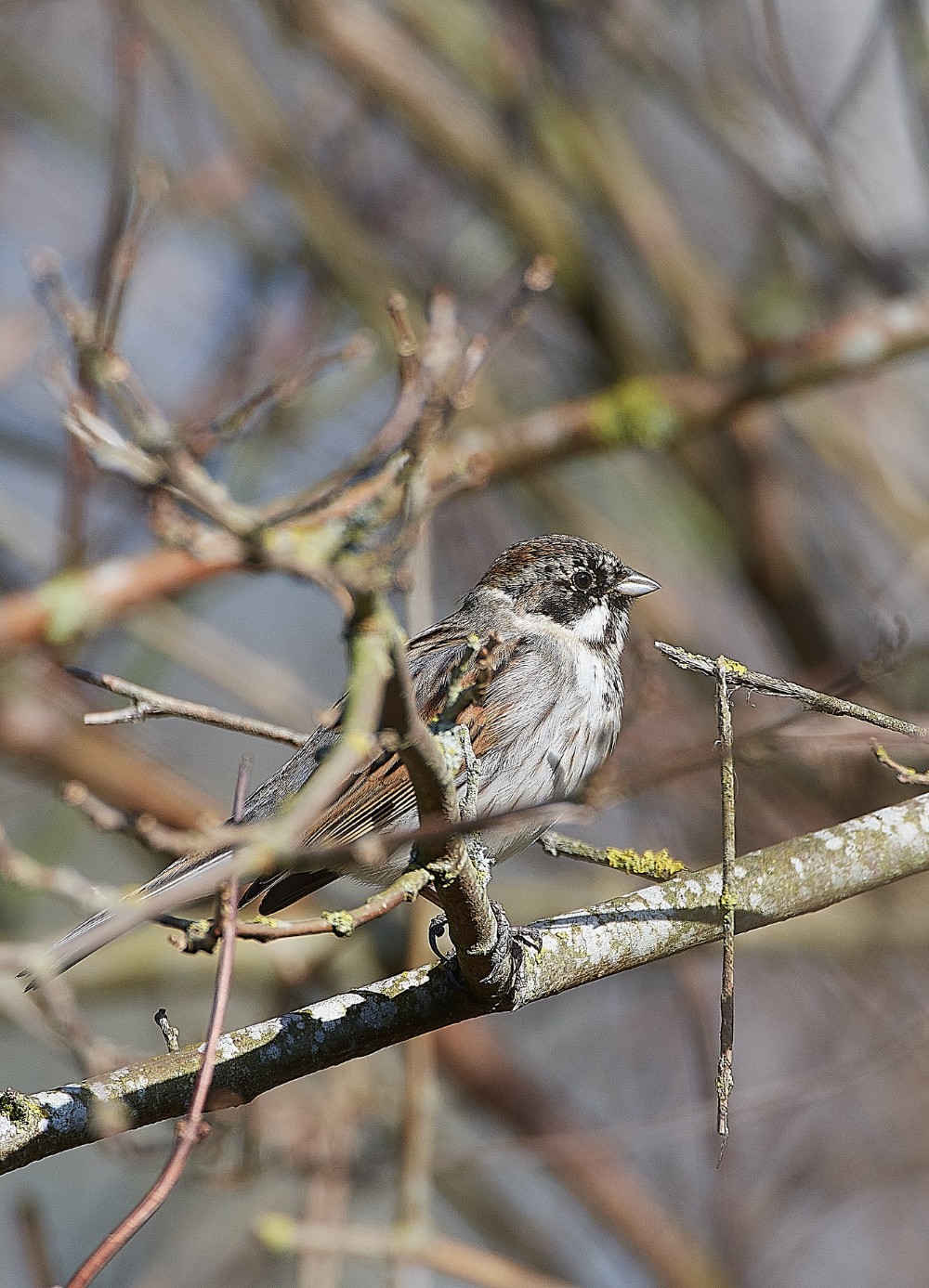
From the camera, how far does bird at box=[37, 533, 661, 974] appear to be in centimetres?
321

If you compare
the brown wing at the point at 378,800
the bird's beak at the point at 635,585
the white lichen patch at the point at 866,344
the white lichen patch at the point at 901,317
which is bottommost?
the brown wing at the point at 378,800

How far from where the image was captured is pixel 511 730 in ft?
11.0

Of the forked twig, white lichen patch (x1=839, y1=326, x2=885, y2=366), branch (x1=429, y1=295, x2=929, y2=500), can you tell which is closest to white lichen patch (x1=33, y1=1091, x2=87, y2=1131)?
the forked twig

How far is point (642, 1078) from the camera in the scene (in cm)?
614

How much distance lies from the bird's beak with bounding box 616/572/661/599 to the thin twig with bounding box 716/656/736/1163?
5.58 feet

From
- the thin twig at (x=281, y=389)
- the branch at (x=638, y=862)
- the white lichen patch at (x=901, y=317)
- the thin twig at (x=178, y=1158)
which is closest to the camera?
the thin twig at (x=178, y=1158)

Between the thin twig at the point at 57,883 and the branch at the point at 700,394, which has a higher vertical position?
the branch at the point at 700,394

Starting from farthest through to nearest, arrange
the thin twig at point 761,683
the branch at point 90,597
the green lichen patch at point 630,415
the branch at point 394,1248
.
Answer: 1. the green lichen patch at point 630,415
2. the branch at point 90,597
3. the branch at point 394,1248
4. the thin twig at point 761,683

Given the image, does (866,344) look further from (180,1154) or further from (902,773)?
(180,1154)

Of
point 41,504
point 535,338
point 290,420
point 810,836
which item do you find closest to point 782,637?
point 535,338

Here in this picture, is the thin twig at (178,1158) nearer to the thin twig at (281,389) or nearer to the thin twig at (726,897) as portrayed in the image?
the thin twig at (726,897)

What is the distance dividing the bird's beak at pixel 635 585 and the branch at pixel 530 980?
1353 millimetres

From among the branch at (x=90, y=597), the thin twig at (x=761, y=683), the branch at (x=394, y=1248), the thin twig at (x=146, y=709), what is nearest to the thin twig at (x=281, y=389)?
the thin twig at (x=146, y=709)

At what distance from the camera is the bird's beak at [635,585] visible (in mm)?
3811
